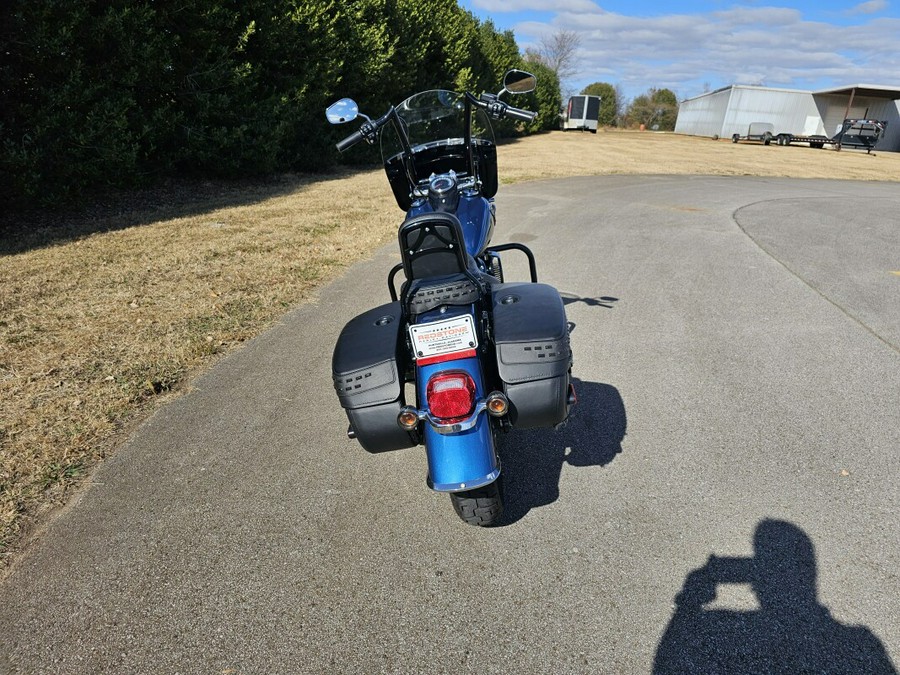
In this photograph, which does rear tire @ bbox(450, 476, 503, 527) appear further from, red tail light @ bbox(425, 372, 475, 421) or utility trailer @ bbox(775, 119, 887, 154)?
utility trailer @ bbox(775, 119, 887, 154)

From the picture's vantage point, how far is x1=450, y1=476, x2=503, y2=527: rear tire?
83.8 inches

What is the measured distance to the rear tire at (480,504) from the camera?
2.13m

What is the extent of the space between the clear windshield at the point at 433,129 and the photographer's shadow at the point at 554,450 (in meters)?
2.21

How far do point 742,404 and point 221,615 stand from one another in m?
3.01

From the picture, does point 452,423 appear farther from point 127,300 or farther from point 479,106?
point 127,300

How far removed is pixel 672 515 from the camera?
231 centimetres

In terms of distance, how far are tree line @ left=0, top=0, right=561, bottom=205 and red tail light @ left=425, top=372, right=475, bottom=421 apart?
8653 mm

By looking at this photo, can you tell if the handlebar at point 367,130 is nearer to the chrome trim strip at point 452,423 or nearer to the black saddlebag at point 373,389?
the black saddlebag at point 373,389

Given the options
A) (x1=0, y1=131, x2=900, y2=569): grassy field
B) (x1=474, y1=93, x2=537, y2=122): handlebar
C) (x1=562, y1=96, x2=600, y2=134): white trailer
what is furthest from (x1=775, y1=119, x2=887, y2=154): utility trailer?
(x1=474, y1=93, x2=537, y2=122): handlebar

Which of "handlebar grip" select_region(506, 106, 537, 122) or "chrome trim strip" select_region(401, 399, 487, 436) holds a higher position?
"handlebar grip" select_region(506, 106, 537, 122)

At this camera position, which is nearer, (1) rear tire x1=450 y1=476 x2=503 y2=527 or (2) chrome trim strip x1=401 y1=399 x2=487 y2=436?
(2) chrome trim strip x1=401 y1=399 x2=487 y2=436

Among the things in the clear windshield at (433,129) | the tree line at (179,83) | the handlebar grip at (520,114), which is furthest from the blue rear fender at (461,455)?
the tree line at (179,83)

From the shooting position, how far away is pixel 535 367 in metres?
1.95

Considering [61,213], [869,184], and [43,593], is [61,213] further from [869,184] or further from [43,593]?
[869,184]
